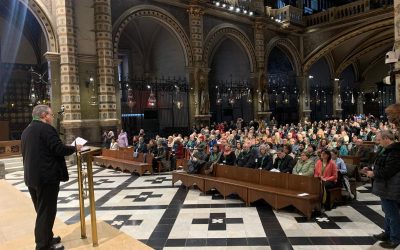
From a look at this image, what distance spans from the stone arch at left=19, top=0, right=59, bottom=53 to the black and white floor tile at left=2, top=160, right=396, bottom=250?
24.6 ft

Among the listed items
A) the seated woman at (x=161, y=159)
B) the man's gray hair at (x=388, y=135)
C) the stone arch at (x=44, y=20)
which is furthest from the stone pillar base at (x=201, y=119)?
the man's gray hair at (x=388, y=135)

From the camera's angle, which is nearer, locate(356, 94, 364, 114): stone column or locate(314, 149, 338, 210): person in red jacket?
locate(314, 149, 338, 210): person in red jacket

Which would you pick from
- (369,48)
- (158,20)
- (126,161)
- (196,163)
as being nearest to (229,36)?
(158,20)

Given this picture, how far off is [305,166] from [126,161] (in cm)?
668

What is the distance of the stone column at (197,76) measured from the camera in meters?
18.4

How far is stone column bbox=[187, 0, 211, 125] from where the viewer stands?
18.4 m

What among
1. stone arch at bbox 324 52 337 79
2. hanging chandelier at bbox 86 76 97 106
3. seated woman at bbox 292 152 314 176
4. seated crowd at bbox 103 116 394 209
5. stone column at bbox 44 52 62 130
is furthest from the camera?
stone arch at bbox 324 52 337 79

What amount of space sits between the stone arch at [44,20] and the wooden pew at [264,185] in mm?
8758

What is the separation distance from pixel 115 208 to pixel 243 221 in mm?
2798

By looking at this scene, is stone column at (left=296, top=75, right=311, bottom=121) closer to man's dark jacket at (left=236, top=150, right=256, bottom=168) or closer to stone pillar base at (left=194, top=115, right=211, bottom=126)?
stone pillar base at (left=194, top=115, right=211, bottom=126)

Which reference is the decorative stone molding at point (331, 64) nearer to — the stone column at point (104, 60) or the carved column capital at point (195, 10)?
the carved column capital at point (195, 10)

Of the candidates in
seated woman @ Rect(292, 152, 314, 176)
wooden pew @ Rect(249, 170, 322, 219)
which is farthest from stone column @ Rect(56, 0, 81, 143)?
seated woman @ Rect(292, 152, 314, 176)

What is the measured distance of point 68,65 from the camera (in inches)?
535

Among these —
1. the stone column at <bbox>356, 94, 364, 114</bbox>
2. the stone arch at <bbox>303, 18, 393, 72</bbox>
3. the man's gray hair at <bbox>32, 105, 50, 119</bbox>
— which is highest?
the stone arch at <bbox>303, 18, 393, 72</bbox>
